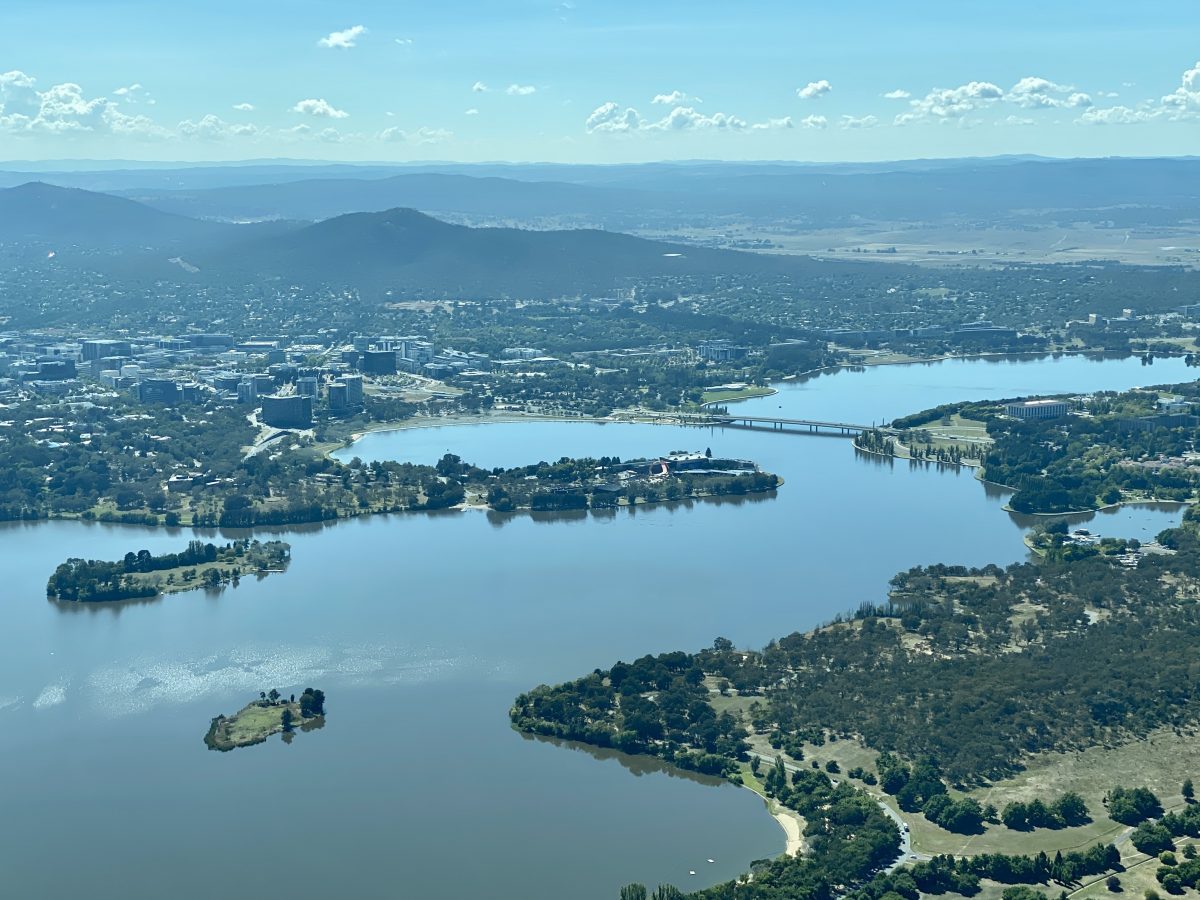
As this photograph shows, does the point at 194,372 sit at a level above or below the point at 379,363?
below

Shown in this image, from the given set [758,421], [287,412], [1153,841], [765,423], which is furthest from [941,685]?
[287,412]

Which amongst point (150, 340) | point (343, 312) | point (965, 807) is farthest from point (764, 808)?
point (343, 312)

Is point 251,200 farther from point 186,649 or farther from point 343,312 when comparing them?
point 186,649

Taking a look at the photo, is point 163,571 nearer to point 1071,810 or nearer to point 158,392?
point 1071,810

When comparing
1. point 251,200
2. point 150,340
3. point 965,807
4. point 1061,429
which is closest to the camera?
point 965,807

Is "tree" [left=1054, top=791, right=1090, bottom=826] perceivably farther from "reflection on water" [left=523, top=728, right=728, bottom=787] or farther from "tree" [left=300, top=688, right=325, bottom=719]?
"tree" [left=300, top=688, right=325, bottom=719]

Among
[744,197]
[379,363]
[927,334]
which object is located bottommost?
[744,197]

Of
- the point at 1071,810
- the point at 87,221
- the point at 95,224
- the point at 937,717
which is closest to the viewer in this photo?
the point at 1071,810

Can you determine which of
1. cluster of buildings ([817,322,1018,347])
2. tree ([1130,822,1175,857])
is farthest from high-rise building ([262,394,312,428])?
tree ([1130,822,1175,857])
